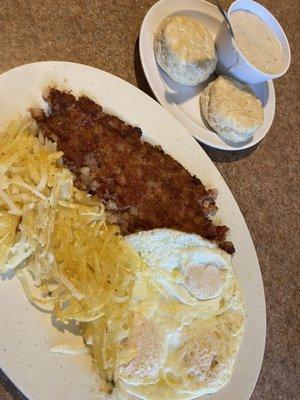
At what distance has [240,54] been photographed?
6.75ft

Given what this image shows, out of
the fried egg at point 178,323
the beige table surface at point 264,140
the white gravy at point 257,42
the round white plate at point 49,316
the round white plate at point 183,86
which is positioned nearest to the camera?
the round white plate at point 49,316

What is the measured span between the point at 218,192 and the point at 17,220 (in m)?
0.80

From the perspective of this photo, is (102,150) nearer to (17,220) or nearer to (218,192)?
(17,220)

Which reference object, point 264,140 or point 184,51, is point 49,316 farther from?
point 264,140

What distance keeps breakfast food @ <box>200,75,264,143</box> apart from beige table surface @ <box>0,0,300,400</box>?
166mm

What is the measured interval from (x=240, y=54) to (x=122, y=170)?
0.67 meters

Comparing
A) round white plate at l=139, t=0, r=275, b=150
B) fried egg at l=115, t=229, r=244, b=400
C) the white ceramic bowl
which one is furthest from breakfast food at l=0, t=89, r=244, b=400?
the white ceramic bowl

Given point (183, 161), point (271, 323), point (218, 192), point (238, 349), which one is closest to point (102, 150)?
point (183, 161)

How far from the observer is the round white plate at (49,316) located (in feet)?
4.93

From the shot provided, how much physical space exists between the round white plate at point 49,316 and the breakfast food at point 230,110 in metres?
0.14

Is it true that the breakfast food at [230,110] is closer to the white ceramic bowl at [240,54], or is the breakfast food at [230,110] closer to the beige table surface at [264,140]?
the white ceramic bowl at [240,54]

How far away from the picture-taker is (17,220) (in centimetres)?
153

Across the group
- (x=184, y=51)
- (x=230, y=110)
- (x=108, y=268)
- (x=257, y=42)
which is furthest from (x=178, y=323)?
(x=257, y=42)

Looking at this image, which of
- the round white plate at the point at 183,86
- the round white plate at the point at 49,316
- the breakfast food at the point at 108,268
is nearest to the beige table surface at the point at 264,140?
the round white plate at the point at 183,86
